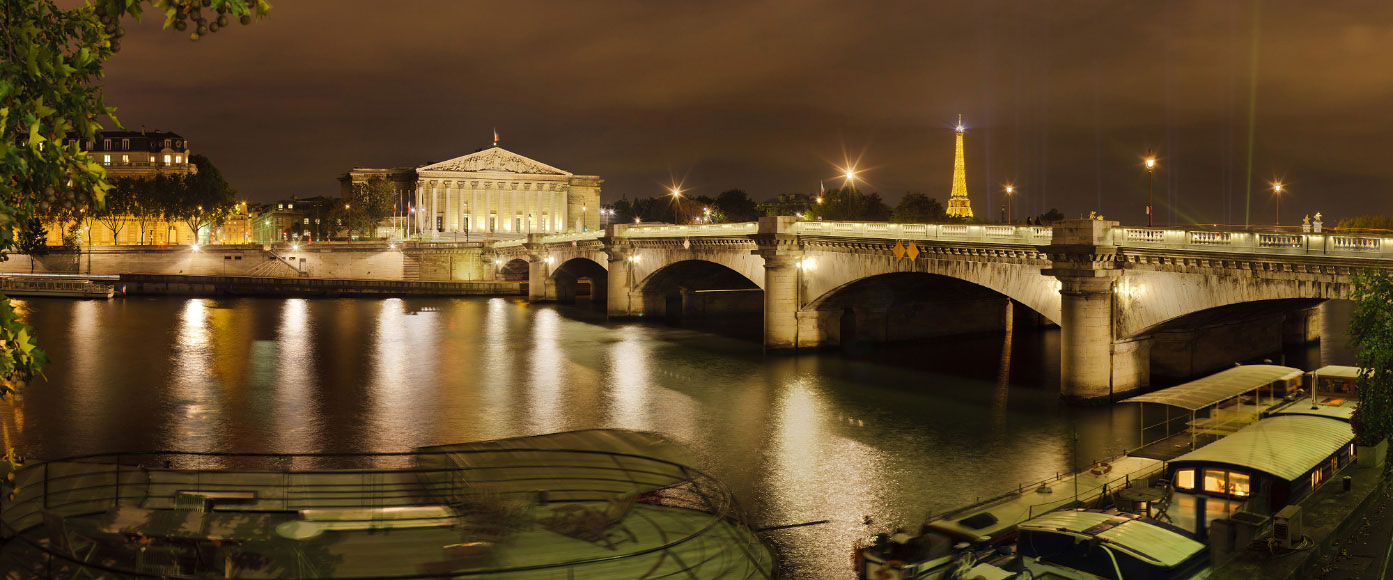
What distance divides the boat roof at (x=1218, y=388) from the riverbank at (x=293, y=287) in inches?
3792

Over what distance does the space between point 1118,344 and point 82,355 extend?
193ft

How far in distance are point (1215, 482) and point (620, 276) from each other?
64142 mm

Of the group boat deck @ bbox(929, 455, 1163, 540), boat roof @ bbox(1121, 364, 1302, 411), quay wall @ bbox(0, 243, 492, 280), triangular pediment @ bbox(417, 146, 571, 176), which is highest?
triangular pediment @ bbox(417, 146, 571, 176)

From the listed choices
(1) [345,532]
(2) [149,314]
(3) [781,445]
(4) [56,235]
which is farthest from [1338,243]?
(4) [56,235]

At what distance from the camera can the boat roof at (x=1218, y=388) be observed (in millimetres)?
31875

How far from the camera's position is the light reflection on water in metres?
30.9

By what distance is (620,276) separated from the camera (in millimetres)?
84875

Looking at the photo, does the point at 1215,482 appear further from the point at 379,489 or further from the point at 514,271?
the point at 514,271

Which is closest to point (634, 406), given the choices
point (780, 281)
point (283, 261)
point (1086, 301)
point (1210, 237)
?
point (780, 281)

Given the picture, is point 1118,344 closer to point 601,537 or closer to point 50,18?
point 601,537

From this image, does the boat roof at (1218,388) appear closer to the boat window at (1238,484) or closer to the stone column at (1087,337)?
the stone column at (1087,337)

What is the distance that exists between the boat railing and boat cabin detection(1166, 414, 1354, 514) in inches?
475

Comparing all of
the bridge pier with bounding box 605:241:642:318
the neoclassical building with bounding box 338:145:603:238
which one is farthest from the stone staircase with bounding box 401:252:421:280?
the bridge pier with bounding box 605:241:642:318

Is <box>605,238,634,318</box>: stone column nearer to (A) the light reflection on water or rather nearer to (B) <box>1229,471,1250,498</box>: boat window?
(A) the light reflection on water
